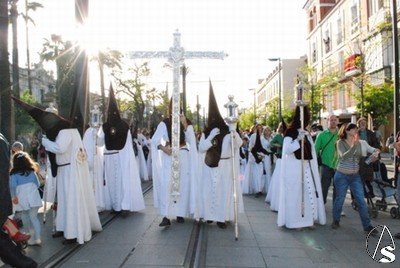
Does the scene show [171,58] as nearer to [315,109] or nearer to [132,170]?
[132,170]

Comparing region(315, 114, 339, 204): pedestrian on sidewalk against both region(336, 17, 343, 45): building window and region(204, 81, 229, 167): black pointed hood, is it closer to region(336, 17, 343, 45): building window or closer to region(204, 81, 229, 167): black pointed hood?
region(204, 81, 229, 167): black pointed hood

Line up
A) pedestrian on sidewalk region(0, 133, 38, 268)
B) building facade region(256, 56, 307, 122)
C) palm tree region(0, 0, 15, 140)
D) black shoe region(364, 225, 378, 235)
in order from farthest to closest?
building facade region(256, 56, 307, 122)
palm tree region(0, 0, 15, 140)
black shoe region(364, 225, 378, 235)
pedestrian on sidewalk region(0, 133, 38, 268)

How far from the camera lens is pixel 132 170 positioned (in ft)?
34.0

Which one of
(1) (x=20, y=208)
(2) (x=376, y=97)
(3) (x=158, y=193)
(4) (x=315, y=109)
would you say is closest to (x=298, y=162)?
(3) (x=158, y=193)

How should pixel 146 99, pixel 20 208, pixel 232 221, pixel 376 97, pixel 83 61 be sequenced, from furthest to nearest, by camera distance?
pixel 146 99 → pixel 376 97 → pixel 83 61 → pixel 232 221 → pixel 20 208

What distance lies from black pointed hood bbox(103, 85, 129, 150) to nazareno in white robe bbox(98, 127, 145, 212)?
0.10 metres

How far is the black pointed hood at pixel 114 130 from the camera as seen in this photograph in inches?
404

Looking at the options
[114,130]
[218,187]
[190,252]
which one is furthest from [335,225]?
[114,130]

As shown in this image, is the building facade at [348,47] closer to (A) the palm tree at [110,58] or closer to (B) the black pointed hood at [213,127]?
(A) the palm tree at [110,58]

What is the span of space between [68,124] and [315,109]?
3589 cm

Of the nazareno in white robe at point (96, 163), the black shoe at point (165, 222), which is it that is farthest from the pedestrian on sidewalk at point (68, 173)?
the nazareno in white robe at point (96, 163)

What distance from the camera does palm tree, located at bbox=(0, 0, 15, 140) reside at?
25.9ft

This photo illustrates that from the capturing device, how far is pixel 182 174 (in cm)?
933

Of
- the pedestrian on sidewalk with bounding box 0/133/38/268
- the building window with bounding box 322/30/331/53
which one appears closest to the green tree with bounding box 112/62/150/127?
the building window with bounding box 322/30/331/53
